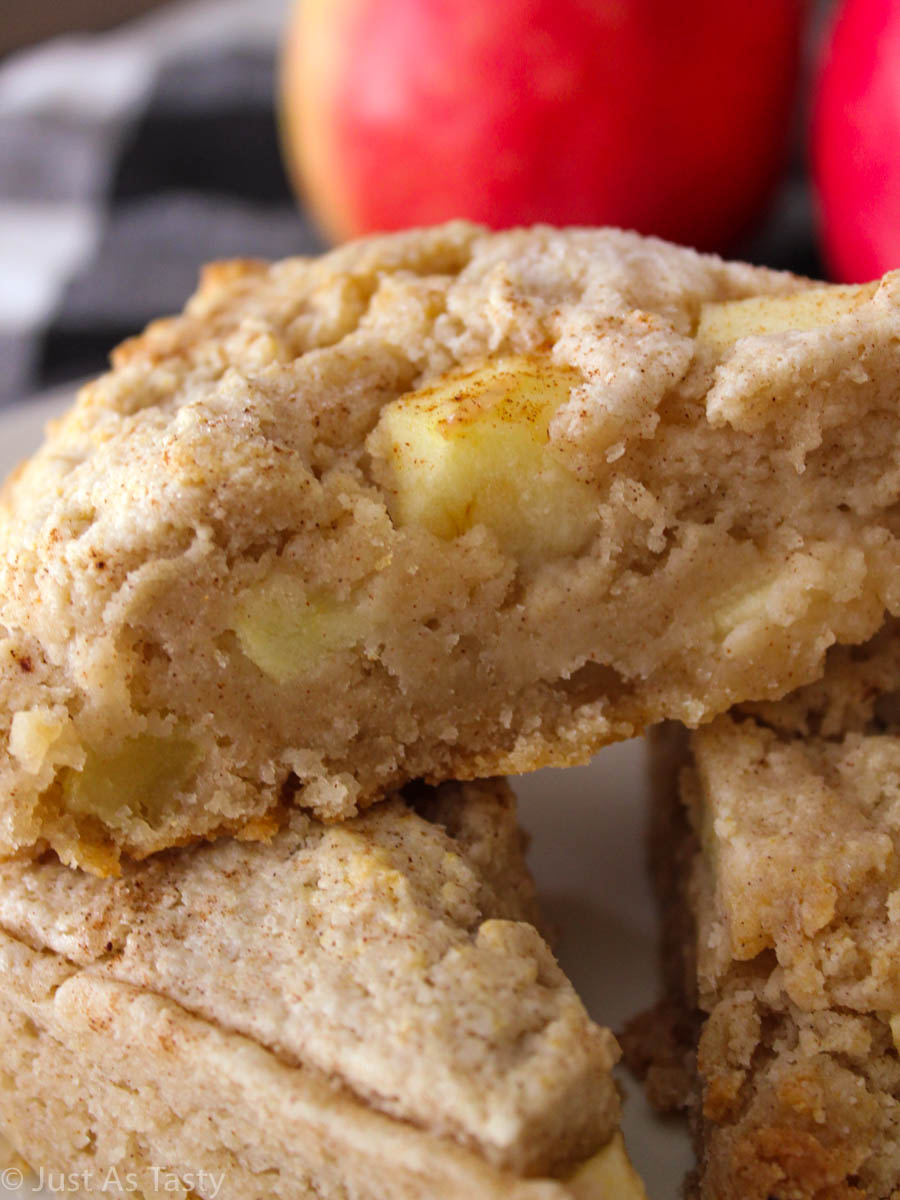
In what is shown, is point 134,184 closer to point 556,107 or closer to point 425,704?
point 556,107

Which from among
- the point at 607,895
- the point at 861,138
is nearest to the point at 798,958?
the point at 607,895

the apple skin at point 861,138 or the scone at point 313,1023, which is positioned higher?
the apple skin at point 861,138

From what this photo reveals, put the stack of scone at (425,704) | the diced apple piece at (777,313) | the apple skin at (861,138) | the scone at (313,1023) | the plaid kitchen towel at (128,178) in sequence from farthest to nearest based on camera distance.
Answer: the plaid kitchen towel at (128,178), the apple skin at (861,138), the diced apple piece at (777,313), the stack of scone at (425,704), the scone at (313,1023)

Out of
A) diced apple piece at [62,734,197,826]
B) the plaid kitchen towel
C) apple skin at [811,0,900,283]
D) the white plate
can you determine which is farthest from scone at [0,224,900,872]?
the plaid kitchen towel

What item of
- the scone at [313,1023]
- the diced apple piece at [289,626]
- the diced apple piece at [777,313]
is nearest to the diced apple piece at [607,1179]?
the scone at [313,1023]

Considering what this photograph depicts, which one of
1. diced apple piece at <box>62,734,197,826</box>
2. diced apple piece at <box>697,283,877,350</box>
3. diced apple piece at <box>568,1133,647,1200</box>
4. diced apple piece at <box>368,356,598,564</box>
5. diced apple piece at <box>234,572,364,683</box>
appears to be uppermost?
diced apple piece at <box>697,283,877,350</box>

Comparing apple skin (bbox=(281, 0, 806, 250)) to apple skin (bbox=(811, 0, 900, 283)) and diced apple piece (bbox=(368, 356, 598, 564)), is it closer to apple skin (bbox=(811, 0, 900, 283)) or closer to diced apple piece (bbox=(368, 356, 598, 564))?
apple skin (bbox=(811, 0, 900, 283))

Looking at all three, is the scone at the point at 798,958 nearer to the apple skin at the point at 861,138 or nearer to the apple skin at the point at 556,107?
the apple skin at the point at 861,138
